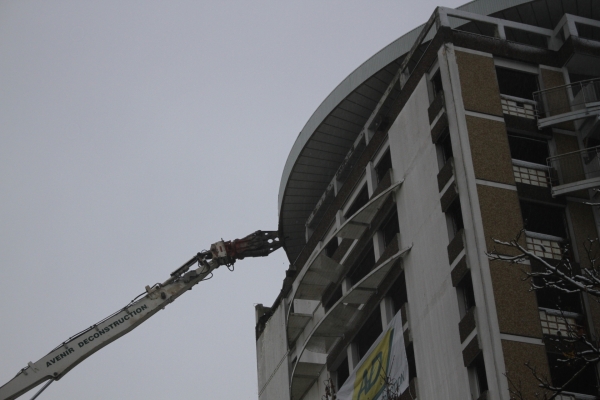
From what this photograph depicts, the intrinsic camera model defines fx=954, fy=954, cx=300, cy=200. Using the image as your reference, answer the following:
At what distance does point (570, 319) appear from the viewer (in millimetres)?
37281

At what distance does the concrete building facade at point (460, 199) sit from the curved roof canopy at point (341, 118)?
108mm

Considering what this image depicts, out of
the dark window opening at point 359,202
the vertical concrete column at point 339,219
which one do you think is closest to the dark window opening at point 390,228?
the dark window opening at point 359,202

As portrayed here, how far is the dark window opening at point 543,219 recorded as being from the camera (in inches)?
1574

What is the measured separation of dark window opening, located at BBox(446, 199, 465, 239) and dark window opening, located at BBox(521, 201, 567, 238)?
8.99ft

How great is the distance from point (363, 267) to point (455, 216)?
10986 millimetres

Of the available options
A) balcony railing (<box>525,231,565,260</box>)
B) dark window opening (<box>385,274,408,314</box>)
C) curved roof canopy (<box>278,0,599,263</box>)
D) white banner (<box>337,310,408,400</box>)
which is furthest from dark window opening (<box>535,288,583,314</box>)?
curved roof canopy (<box>278,0,599,263</box>)

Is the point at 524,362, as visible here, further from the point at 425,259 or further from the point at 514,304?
the point at 425,259

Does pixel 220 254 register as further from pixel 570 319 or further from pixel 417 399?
pixel 570 319

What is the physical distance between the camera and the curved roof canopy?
→ 47250mm

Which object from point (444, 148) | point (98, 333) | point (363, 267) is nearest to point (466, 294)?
point (444, 148)

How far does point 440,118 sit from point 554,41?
330 inches

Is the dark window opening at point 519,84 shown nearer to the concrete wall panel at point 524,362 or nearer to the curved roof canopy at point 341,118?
the curved roof canopy at point 341,118

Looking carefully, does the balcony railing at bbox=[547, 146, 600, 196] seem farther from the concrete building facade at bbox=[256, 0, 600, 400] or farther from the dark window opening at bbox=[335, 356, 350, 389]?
the dark window opening at bbox=[335, 356, 350, 389]

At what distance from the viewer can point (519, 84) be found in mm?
44469
